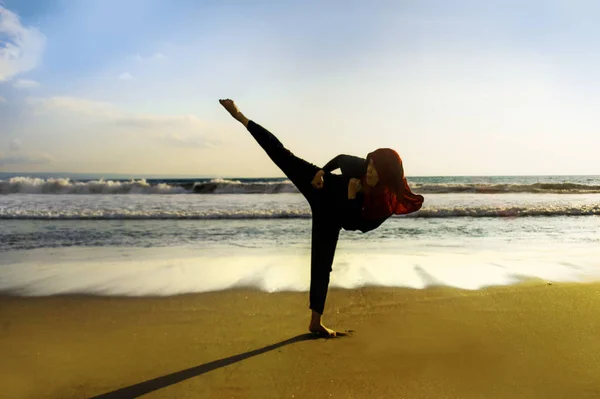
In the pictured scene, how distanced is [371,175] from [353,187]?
0.64 ft

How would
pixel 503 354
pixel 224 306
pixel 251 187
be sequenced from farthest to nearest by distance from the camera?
pixel 251 187, pixel 224 306, pixel 503 354

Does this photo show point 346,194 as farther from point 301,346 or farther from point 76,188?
point 76,188

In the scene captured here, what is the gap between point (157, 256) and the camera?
728cm

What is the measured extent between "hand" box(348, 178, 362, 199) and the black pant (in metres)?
0.16

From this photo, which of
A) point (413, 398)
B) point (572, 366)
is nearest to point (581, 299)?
point (572, 366)

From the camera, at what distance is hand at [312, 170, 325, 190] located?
3682 millimetres

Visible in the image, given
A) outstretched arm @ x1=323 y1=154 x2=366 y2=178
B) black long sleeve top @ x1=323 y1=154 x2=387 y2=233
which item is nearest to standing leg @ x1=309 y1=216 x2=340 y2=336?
black long sleeve top @ x1=323 y1=154 x2=387 y2=233

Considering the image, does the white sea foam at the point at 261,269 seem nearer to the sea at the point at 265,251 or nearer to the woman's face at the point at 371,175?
the sea at the point at 265,251

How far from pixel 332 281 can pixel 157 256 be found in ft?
9.71

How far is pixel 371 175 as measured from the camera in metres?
3.49

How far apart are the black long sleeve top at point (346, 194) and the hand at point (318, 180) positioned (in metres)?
0.06

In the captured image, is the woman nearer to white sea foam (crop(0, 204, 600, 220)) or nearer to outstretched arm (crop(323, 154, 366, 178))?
outstretched arm (crop(323, 154, 366, 178))

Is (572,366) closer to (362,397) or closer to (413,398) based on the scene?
(413,398)

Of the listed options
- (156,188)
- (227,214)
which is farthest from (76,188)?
(227,214)
